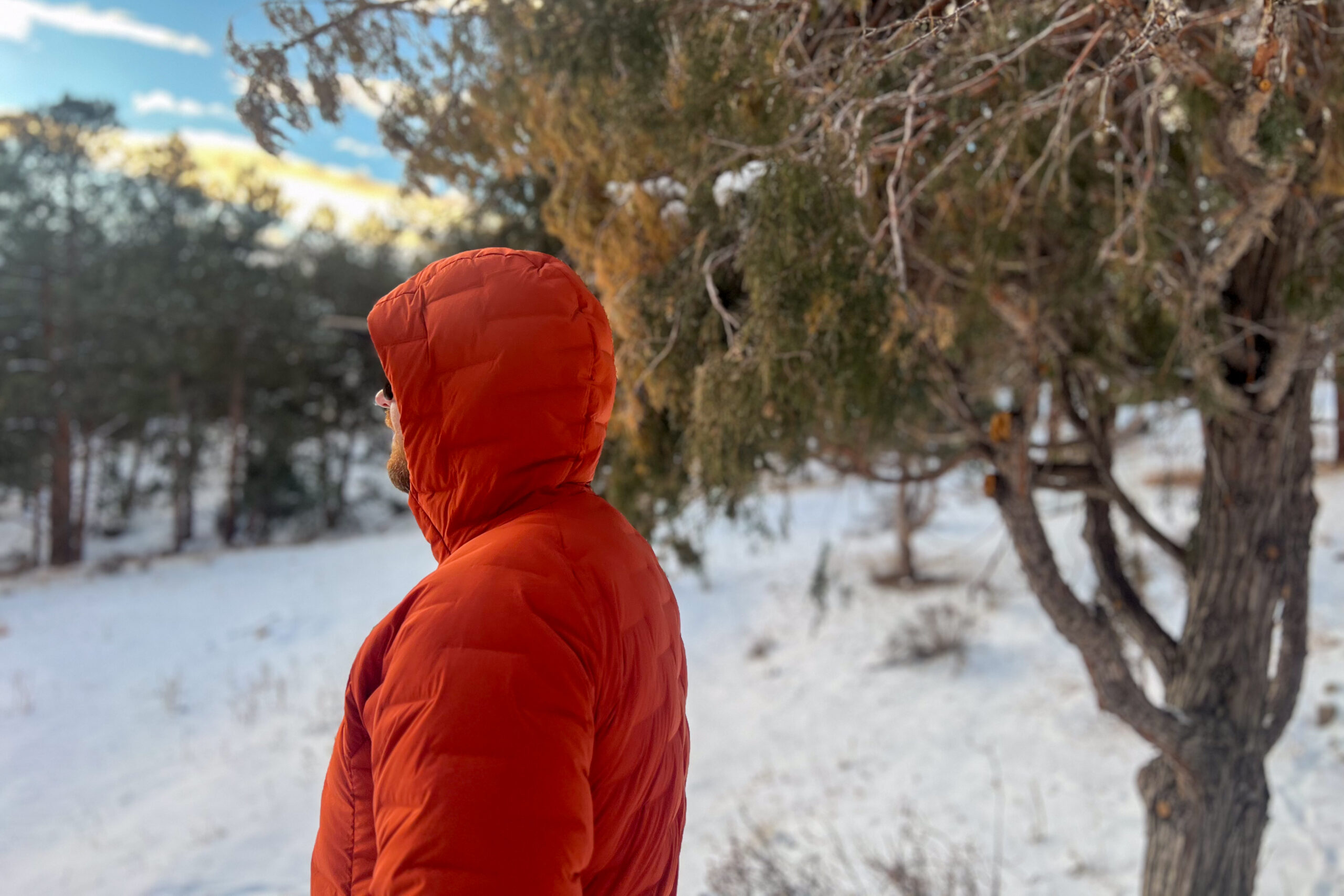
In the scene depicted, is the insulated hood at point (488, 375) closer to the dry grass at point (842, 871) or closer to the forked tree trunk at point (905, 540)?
the dry grass at point (842, 871)

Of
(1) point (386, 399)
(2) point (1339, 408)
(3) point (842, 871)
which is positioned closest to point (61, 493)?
(3) point (842, 871)

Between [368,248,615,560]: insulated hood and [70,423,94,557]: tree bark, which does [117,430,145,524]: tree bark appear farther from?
[368,248,615,560]: insulated hood

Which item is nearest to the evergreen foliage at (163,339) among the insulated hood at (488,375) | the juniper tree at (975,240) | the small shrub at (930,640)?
the small shrub at (930,640)

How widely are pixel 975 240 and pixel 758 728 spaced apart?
529 cm

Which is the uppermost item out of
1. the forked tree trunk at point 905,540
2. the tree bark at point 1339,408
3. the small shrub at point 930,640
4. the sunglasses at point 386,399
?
the tree bark at point 1339,408

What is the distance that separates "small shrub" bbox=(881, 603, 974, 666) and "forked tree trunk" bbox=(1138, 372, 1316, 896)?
467cm

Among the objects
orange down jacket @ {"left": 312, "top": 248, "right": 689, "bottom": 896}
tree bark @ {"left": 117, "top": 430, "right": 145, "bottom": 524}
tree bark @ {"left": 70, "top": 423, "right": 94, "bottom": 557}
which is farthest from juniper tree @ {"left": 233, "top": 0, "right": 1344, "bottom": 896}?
tree bark @ {"left": 117, "top": 430, "right": 145, "bottom": 524}

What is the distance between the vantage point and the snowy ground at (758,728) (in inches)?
194

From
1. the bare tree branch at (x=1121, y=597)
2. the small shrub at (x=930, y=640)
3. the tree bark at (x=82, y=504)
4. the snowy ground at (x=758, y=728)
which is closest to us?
the bare tree branch at (x=1121, y=597)

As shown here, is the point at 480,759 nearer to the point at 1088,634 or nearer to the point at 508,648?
the point at 508,648

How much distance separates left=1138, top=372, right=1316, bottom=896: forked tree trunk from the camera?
9.71ft

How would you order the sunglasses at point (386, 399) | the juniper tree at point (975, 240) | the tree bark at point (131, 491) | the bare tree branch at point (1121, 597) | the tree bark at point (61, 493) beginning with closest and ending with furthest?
1. the sunglasses at point (386, 399)
2. the juniper tree at point (975, 240)
3. the bare tree branch at point (1121, 597)
4. the tree bark at point (61, 493)
5. the tree bark at point (131, 491)

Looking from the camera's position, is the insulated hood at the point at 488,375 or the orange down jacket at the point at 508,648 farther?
the insulated hood at the point at 488,375

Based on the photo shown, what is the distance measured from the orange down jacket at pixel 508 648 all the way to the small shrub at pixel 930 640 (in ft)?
23.4
